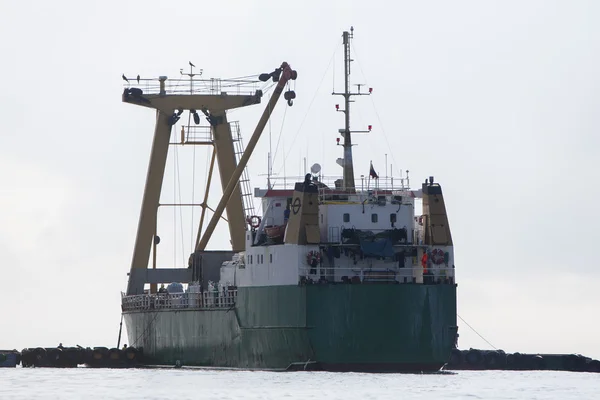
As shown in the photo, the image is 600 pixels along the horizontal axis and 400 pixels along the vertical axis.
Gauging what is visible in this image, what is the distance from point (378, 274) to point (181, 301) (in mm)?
16522

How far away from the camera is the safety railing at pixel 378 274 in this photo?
244 feet

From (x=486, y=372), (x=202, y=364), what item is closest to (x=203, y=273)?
(x=202, y=364)

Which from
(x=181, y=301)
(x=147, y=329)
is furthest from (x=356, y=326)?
(x=147, y=329)

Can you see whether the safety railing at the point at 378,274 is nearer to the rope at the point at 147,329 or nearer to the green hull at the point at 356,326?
the green hull at the point at 356,326

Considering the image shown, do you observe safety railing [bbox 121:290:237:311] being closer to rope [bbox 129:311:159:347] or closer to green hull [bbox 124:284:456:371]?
rope [bbox 129:311:159:347]

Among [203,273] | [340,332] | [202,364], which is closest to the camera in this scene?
[340,332]

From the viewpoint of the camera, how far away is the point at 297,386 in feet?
224

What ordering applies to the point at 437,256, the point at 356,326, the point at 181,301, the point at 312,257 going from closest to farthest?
the point at 356,326 → the point at 312,257 → the point at 437,256 → the point at 181,301

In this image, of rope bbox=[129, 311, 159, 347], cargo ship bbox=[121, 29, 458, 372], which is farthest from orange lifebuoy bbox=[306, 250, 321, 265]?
rope bbox=[129, 311, 159, 347]

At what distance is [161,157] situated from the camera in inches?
3868

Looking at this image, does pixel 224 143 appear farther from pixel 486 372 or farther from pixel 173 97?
pixel 486 372

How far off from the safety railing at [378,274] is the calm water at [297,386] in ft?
12.4

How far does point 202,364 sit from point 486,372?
12.4 metres

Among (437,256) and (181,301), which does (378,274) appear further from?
(181,301)
